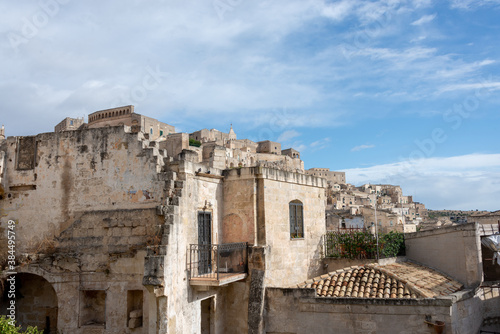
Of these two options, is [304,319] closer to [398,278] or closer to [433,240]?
[398,278]

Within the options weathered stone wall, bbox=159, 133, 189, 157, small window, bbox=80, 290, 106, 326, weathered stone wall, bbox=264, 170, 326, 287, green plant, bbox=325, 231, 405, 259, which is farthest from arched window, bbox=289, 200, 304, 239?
weathered stone wall, bbox=159, 133, 189, 157

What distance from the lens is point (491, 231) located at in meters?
15.5

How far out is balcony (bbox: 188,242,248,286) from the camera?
11820 mm

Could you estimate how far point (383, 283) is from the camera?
13766mm

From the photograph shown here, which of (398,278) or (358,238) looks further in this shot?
(358,238)

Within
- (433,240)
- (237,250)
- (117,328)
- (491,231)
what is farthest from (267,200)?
(491,231)

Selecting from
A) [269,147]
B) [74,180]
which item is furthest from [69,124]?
[74,180]

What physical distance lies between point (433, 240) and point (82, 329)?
1326 cm

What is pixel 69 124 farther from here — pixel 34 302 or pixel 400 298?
pixel 400 298

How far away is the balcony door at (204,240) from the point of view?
42.4ft

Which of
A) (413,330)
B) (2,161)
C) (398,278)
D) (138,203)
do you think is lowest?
(413,330)

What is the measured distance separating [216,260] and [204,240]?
81 cm

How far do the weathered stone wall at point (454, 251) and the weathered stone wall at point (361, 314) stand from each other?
140 cm

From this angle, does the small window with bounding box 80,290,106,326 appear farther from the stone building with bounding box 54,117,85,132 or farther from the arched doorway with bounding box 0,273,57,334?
the stone building with bounding box 54,117,85,132
